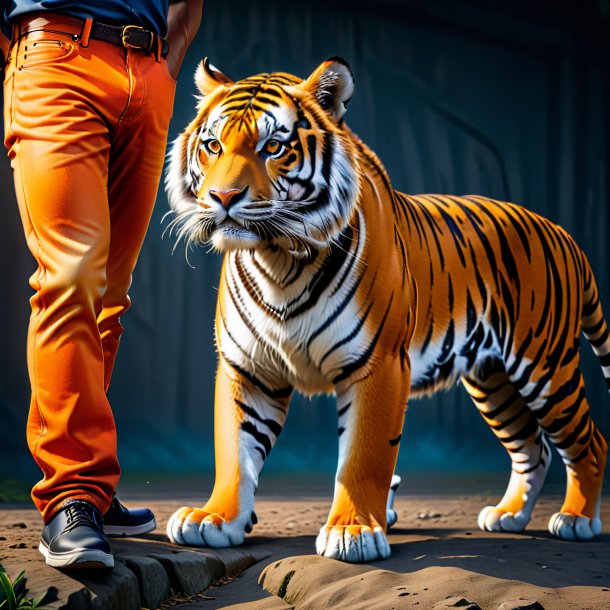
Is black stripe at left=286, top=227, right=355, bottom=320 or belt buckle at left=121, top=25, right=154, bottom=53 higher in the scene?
belt buckle at left=121, top=25, right=154, bottom=53

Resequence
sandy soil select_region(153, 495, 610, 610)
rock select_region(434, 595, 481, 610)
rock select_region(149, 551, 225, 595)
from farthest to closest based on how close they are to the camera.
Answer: rock select_region(149, 551, 225, 595) → sandy soil select_region(153, 495, 610, 610) → rock select_region(434, 595, 481, 610)

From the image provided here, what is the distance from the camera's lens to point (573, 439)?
3.33 meters

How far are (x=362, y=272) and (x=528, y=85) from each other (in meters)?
3.22

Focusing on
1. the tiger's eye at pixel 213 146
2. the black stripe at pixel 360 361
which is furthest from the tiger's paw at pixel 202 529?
the tiger's eye at pixel 213 146

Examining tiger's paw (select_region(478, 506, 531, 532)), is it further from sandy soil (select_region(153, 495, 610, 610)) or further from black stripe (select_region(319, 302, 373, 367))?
black stripe (select_region(319, 302, 373, 367))

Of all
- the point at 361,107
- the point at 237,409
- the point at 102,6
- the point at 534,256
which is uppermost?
the point at 361,107

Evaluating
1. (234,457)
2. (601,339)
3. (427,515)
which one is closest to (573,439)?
(601,339)

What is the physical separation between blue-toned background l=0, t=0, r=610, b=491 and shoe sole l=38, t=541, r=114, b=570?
2.94 m

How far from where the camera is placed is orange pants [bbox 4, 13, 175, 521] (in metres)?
2.31

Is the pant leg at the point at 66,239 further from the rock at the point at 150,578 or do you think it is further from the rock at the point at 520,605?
the rock at the point at 520,605

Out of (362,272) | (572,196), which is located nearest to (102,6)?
(362,272)

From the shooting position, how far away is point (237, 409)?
2.87 m

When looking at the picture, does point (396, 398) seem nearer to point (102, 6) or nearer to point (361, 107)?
point (102, 6)

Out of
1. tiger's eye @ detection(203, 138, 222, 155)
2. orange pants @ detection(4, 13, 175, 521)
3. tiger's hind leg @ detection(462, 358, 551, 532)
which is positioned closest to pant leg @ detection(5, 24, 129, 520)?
orange pants @ detection(4, 13, 175, 521)
